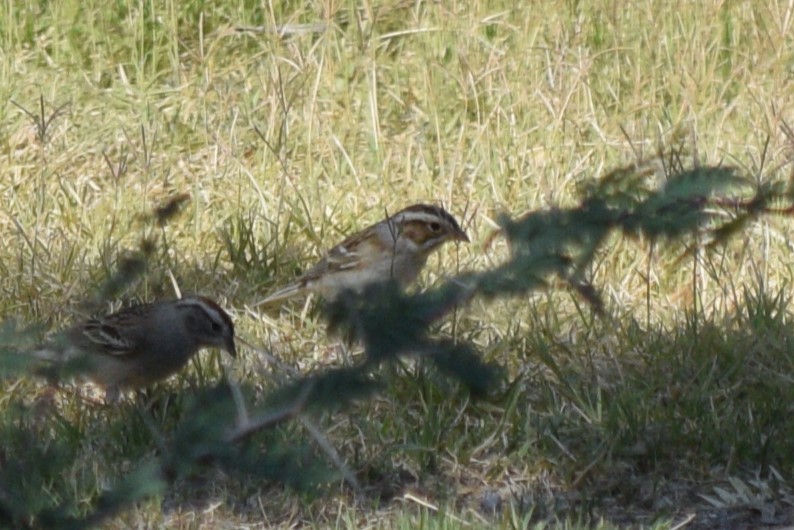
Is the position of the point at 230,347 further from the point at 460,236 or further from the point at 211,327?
the point at 460,236

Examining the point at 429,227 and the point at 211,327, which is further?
the point at 429,227

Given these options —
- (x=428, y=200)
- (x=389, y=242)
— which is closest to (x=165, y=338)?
(x=389, y=242)

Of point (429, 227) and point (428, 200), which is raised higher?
point (429, 227)

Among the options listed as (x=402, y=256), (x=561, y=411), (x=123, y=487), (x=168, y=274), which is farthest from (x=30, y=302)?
(x=123, y=487)

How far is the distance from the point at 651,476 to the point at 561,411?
394mm

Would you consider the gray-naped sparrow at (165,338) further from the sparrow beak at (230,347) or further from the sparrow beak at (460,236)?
the sparrow beak at (460,236)

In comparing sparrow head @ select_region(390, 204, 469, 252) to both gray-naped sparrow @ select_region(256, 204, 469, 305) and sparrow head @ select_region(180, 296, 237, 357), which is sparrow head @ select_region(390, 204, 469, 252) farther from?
sparrow head @ select_region(180, 296, 237, 357)

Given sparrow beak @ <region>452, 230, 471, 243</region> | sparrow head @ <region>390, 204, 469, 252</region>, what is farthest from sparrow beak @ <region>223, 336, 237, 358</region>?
sparrow beak @ <region>452, 230, 471, 243</region>

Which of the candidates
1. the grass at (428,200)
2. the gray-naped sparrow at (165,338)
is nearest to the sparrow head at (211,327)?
the gray-naped sparrow at (165,338)

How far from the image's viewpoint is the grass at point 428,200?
469cm

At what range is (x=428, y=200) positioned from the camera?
7.00 meters

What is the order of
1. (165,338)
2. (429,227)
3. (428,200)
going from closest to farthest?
1. (165,338)
2. (429,227)
3. (428,200)

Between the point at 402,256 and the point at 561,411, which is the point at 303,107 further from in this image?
the point at 561,411

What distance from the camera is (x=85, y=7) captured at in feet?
28.5
